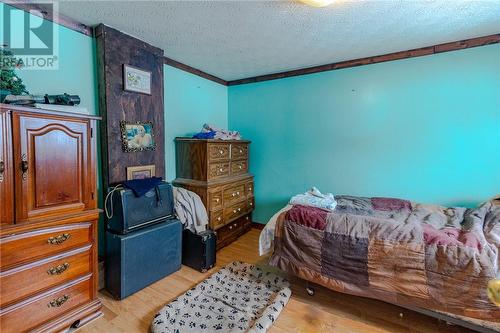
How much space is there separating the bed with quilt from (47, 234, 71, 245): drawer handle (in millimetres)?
1501

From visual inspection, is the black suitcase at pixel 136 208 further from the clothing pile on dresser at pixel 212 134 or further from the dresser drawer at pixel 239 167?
the dresser drawer at pixel 239 167

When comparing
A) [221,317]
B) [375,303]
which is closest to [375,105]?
[375,303]

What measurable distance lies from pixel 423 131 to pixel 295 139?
58.4 inches

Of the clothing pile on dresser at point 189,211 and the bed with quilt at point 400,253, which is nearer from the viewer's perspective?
the bed with quilt at point 400,253

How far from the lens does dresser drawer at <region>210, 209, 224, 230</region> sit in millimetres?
2813

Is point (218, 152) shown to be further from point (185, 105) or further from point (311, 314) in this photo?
point (311, 314)

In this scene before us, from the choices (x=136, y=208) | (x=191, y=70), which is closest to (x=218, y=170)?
(x=136, y=208)

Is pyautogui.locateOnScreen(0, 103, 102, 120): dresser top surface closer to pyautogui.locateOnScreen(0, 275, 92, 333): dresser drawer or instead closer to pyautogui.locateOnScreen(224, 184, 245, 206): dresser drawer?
pyautogui.locateOnScreen(0, 275, 92, 333): dresser drawer

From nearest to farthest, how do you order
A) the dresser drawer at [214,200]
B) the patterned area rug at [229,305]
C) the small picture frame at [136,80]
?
the patterned area rug at [229,305] < the small picture frame at [136,80] < the dresser drawer at [214,200]

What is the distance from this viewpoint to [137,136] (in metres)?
2.47

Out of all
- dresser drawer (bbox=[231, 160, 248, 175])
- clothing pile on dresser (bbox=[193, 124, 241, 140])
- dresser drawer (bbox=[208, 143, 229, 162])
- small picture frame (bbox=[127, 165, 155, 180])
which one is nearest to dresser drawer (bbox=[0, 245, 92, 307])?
small picture frame (bbox=[127, 165, 155, 180])

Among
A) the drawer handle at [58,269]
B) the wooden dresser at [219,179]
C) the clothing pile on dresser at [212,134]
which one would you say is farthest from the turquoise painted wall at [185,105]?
the drawer handle at [58,269]

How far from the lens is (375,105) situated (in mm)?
2869

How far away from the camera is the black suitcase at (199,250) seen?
249cm
